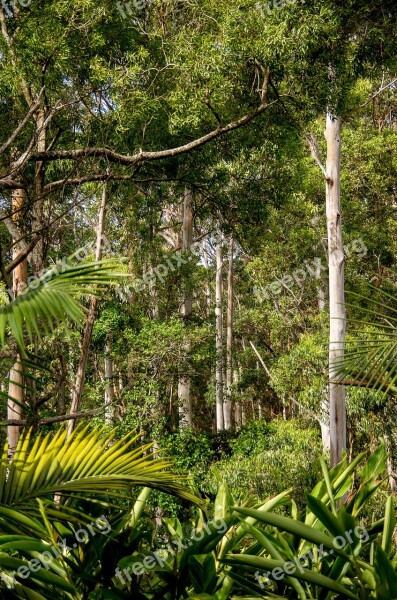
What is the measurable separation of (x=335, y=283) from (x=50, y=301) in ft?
31.5

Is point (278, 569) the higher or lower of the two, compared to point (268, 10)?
lower

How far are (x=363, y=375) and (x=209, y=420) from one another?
25.1 m

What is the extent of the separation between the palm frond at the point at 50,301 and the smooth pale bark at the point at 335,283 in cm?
827

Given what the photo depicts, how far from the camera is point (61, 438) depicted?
2.30 m

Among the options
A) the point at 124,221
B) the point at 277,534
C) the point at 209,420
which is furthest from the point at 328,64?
the point at 209,420

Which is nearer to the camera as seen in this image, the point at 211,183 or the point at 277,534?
the point at 277,534

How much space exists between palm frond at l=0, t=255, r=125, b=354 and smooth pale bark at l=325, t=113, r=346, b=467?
8.27m

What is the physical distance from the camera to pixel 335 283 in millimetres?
11062

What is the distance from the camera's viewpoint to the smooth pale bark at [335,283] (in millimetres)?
10594

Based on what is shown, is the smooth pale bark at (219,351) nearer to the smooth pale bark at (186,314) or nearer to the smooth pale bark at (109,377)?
the smooth pale bark at (186,314)

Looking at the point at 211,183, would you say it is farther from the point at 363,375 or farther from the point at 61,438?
the point at 61,438

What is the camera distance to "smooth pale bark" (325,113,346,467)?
10594 mm

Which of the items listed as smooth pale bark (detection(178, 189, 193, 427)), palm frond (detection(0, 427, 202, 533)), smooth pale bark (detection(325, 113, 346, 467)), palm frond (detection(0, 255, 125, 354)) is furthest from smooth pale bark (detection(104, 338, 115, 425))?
palm frond (detection(0, 255, 125, 354))

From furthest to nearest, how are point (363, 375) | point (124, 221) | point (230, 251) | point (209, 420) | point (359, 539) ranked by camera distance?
point (209, 420)
point (230, 251)
point (124, 221)
point (363, 375)
point (359, 539)
